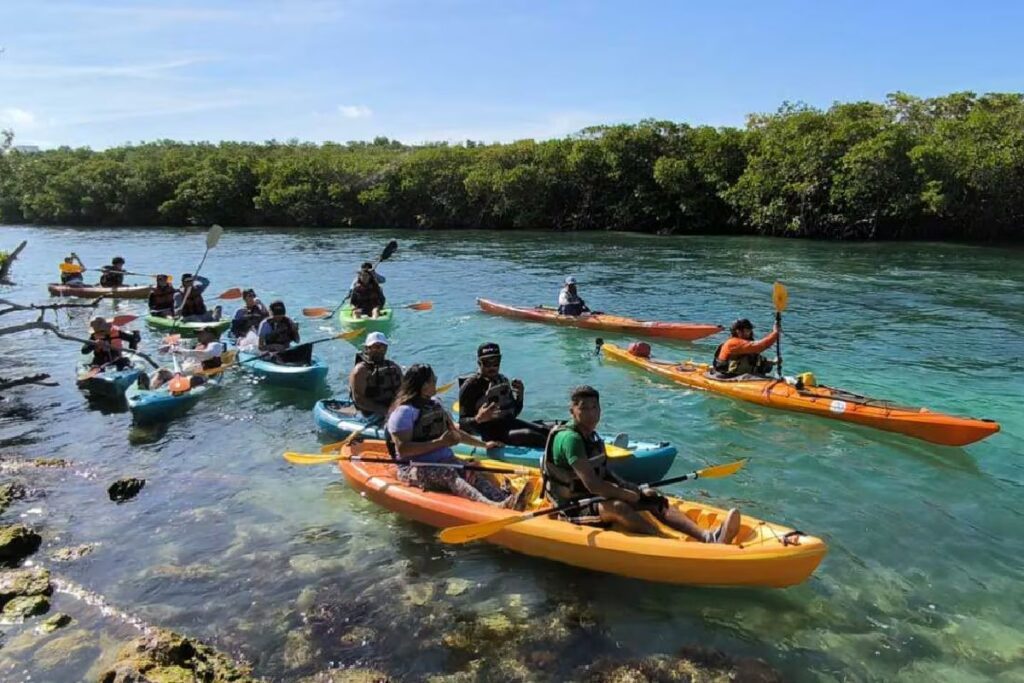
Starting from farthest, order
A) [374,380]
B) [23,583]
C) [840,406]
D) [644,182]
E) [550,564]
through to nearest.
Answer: [644,182]
[840,406]
[374,380]
[550,564]
[23,583]

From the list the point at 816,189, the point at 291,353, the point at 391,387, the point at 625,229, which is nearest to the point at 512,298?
the point at 291,353

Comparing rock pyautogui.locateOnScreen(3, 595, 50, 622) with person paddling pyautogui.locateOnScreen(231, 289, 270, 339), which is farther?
person paddling pyautogui.locateOnScreen(231, 289, 270, 339)

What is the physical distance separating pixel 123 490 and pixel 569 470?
15.7 ft

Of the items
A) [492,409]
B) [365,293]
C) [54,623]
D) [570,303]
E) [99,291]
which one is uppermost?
[365,293]

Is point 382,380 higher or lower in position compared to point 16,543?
higher

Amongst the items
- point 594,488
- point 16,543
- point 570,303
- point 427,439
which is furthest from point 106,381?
point 570,303

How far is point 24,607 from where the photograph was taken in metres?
5.60

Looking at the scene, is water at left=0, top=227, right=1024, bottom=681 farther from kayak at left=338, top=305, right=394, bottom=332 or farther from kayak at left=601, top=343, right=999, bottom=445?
kayak at left=338, top=305, right=394, bottom=332

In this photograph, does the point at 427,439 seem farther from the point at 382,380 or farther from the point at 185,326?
the point at 185,326

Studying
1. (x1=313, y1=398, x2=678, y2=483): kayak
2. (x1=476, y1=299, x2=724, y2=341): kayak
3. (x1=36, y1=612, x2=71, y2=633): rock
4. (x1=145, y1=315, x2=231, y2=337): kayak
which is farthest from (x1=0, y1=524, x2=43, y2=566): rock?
(x1=476, y1=299, x2=724, y2=341): kayak

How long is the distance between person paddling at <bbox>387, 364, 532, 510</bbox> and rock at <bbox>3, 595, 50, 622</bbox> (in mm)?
2867

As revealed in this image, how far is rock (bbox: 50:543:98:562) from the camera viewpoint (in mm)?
6422

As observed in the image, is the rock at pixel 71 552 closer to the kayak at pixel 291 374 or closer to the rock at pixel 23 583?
the rock at pixel 23 583

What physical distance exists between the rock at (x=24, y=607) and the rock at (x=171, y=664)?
3.55ft
